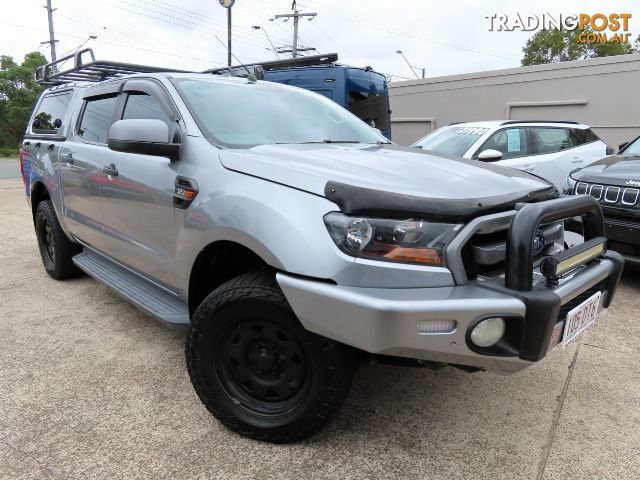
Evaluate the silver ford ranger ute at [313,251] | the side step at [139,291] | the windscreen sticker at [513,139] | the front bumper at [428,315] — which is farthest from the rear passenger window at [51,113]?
the windscreen sticker at [513,139]

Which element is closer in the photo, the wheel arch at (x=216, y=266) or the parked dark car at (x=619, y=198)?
the wheel arch at (x=216, y=266)

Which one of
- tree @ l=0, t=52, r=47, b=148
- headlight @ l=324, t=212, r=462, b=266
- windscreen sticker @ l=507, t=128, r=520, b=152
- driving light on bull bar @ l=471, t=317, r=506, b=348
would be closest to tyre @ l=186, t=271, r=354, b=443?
headlight @ l=324, t=212, r=462, b=266

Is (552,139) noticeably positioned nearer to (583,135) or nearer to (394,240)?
(583,135)

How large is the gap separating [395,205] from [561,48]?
42760 mm

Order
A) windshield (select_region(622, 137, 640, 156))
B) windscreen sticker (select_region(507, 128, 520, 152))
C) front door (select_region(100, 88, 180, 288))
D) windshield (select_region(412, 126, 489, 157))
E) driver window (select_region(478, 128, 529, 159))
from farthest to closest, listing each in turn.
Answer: windscreen sticker (select_region(507, 128, 520, 152)) < driver window (select_region(478, 128, 529, 159)) < windshield (select_region(412, 126, 489, 157)) < windshield (select_region(622, 137, 640, 156)) < front door (select_region(100, 88, 180, 288))

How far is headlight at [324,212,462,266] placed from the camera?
1.81m

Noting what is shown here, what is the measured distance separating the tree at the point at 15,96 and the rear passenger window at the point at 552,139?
4179 cm

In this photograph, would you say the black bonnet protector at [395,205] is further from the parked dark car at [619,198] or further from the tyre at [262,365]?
the parked dark car at [619,198]

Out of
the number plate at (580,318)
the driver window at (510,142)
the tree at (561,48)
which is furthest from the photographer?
the tree at (561,48)

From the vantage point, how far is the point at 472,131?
6.50 m

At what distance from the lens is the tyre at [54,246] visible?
4332mm

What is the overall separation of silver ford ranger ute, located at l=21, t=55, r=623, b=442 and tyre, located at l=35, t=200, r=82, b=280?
142 cm

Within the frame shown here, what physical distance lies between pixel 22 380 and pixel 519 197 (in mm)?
2714

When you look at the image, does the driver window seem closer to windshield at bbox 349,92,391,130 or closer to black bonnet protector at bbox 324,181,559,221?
windshield at bbox 349,92,391,130
